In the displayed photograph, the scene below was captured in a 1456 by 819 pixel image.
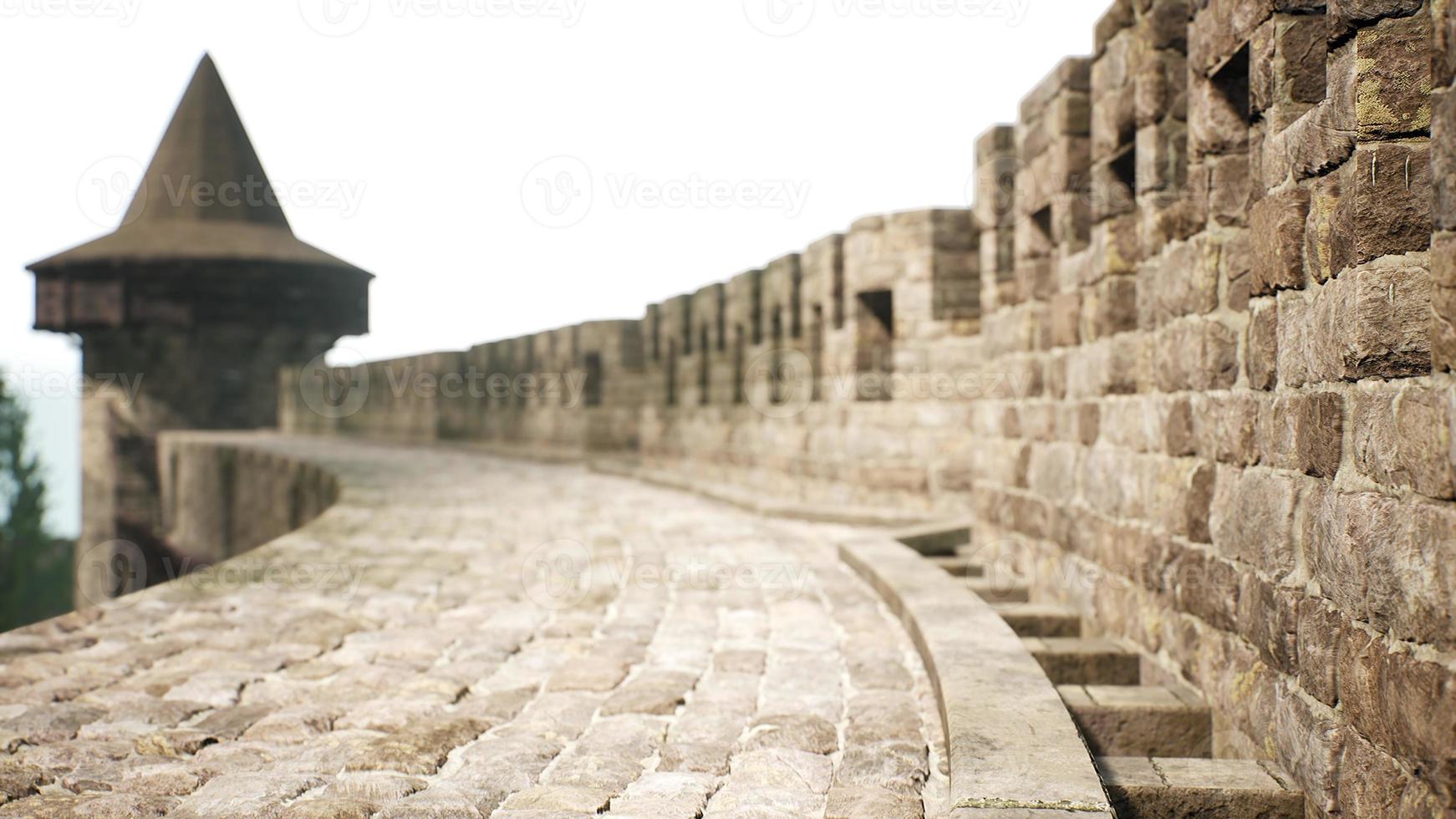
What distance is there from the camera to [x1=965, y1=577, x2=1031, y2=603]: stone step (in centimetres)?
572

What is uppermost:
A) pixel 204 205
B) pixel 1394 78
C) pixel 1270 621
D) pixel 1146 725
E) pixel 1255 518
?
pixel 204 205

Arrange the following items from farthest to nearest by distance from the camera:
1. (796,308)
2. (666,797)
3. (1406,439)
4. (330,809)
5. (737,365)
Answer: (737,365) → (796,308) → (666,797) → (330,809) → (1406,439)

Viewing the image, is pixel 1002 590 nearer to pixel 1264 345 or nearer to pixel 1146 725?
pixel 1146 725

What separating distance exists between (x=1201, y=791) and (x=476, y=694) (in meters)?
2.19

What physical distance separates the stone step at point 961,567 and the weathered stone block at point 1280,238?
3.43m

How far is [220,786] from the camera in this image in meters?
2.78

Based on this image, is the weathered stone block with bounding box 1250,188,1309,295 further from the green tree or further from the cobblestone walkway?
the green tree

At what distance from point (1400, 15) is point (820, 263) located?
682cm

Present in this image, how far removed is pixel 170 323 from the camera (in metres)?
28.4

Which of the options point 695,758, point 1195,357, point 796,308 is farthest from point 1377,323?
point 796,308

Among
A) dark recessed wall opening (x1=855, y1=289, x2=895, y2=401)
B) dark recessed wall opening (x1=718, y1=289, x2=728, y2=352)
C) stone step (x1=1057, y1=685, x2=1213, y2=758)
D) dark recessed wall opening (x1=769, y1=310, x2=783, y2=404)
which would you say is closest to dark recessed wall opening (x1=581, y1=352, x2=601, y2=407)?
dark recessed wall opening (x1=718, y1=289, x2=728, y2=352)

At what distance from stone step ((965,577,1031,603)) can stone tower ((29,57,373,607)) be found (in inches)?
1017

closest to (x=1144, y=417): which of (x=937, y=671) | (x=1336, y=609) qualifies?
(x=937, y=671)

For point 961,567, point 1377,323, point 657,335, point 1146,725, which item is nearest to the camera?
point 1377,323
